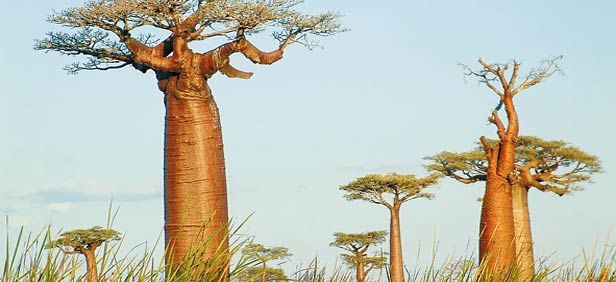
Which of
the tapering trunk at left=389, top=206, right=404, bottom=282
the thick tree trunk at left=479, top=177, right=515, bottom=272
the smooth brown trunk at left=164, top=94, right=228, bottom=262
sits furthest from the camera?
the tapering trunk at left=389, top=206, right=404, bottom=282

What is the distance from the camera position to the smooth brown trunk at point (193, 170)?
969 cm

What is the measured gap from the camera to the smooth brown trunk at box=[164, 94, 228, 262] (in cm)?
969

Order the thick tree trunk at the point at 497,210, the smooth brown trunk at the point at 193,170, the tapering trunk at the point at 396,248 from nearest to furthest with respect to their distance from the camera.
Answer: the smooth brown trunk at the point at 193,170 → the thick tree trunk at the point at 497,210 → the tapering trunk at the point at 396,248

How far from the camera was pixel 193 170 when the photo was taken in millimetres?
9766

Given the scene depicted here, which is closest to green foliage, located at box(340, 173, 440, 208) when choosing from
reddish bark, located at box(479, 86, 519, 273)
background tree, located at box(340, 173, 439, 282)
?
background tree, located at box(340, 173, 439, 282)

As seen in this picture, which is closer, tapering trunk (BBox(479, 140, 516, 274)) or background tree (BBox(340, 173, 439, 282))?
tapering trunk (BBox(479, 140, 516, 274))

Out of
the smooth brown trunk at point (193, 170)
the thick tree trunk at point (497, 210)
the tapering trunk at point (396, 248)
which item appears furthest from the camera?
the tapering trunk at point (396, 248)

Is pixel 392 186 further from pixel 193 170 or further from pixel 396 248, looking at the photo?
pixel 193 170

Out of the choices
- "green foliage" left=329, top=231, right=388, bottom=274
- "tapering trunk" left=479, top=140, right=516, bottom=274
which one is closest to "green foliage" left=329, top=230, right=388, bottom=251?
"green foliage" left=329, top=231, right=388, bottom=274

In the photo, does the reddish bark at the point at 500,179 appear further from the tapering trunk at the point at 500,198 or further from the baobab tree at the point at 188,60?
the baobab tree at the point at 188,60

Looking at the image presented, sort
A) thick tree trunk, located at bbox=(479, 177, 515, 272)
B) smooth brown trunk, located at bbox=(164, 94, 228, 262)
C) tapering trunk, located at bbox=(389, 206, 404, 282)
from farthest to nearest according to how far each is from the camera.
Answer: tapering trunk, located at bbox=(389, 206, 404, 282) → thick tree trunk, located at bbox=(479, 177, 515, 272) → smooth brown trunk, located at bbox=(164, 94, 228, 262)

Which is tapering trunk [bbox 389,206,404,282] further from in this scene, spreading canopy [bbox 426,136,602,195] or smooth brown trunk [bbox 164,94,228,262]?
smooth brown trunk [bbox 164,94,228,262]

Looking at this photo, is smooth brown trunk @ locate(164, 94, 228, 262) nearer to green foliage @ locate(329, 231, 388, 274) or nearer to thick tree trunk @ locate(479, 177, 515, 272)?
thick tree trunk @ locate(479, 177, 515, 272)

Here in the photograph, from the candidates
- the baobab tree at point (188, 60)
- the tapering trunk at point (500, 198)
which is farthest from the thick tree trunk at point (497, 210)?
the baobab tree at point (188, 60)
